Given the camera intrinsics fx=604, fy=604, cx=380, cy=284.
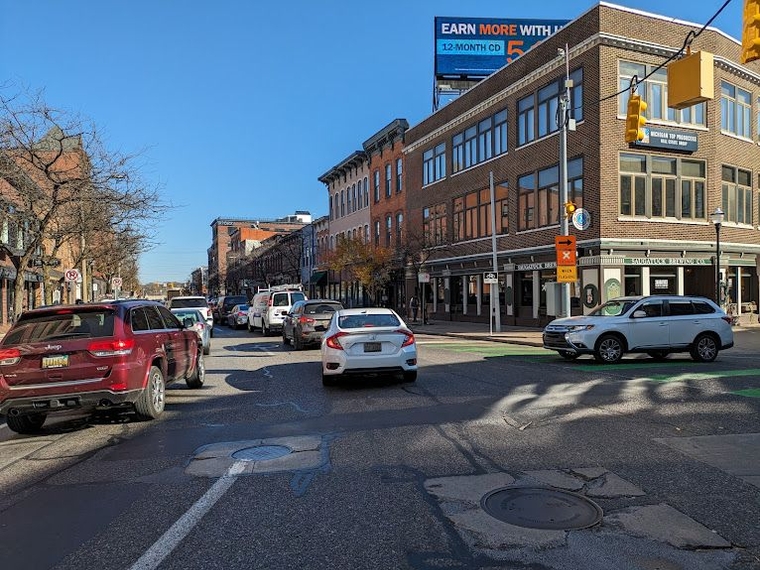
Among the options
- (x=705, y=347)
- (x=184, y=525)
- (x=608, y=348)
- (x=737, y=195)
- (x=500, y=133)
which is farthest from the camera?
(x=500, y=133)

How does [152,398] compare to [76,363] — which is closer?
[76,363]

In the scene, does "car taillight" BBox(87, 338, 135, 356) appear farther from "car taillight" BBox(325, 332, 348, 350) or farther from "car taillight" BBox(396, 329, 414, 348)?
"car taillight" BBox(396, 329, 414, 348)

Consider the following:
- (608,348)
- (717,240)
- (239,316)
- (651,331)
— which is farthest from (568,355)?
(239,316)

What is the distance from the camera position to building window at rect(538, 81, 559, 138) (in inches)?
1029

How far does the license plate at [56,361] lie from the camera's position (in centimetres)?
756

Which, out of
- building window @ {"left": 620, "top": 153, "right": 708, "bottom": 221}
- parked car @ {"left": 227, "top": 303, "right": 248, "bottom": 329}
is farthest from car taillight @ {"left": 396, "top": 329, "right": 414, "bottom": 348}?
parked car @ {"left": 227, "top": 303, "right": 248, "bottom": 329}

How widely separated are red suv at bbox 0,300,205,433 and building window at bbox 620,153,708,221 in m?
20.5

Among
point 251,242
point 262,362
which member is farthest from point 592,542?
point 251,242

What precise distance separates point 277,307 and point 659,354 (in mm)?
16340

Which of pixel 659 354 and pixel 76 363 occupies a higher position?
pixel 76 363

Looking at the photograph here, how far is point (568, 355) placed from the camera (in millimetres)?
15148

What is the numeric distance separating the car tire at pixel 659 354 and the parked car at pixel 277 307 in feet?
49.9

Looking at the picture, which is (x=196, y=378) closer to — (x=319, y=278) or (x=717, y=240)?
(x=717, y=240)

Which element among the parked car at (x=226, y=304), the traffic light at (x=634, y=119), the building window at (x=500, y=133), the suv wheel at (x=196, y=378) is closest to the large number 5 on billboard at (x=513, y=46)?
the building window at (x=500, y=133)
